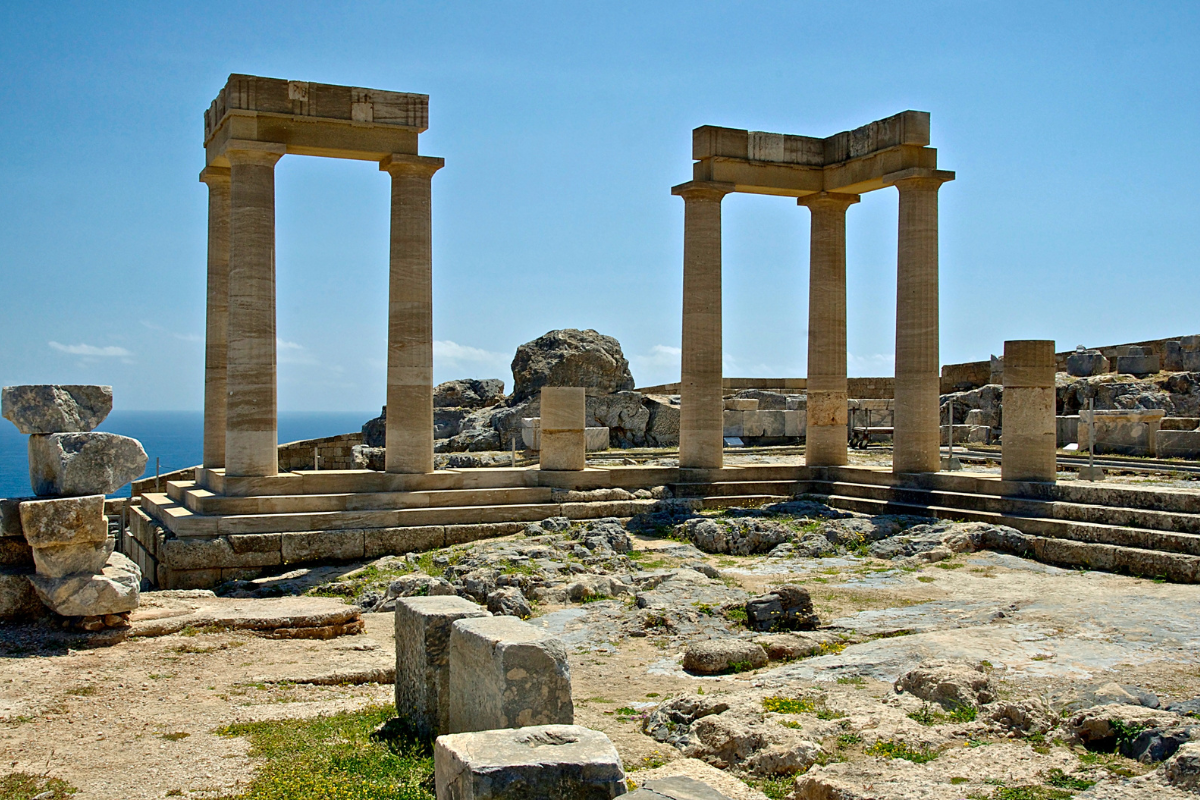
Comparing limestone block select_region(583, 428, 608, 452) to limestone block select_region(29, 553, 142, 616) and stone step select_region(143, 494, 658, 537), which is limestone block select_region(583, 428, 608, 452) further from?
limestone block select_region(29, 553, 142, 616)

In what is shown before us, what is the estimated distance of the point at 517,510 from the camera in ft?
64.4

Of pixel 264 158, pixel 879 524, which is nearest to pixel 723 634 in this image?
pixel 879 524

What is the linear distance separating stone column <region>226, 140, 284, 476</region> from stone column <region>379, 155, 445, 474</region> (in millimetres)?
2267

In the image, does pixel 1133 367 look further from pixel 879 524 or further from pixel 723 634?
pixel 723 634

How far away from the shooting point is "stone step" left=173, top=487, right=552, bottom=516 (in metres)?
Result: 17.7

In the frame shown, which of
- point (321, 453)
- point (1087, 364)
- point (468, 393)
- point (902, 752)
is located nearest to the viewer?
point (902, 752)

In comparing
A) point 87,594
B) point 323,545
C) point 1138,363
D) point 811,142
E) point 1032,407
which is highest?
point 811,142

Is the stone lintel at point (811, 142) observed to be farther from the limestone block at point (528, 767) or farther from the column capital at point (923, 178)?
the limestone block at point (528, 767)

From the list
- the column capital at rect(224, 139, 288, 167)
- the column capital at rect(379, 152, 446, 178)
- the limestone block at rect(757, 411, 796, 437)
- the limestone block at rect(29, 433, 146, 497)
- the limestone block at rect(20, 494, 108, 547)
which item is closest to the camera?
the limestone block at rect(20, 494, 108, 547)

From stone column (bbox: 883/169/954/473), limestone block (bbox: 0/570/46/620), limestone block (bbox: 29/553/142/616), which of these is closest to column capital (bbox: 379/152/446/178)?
stone column (bbox: 883/169/954/473)

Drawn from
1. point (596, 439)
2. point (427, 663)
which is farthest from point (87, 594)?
point (596, 439)

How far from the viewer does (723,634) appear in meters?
11.9

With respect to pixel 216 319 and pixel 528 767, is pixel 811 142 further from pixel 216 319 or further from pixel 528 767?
pixel 528 767

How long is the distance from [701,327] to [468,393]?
52.2 feet
